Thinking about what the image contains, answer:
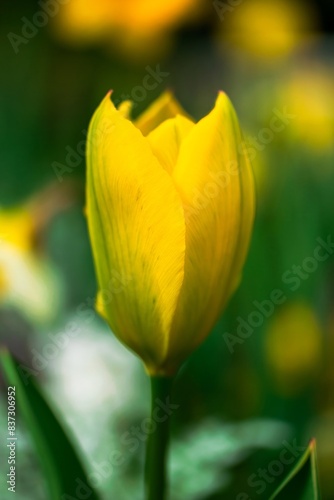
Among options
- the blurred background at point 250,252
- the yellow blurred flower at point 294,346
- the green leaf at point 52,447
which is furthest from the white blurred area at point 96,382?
the green leaf at point 52,447

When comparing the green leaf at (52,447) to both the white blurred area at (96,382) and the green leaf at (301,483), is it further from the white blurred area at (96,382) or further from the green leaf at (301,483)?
the white blurred area at (96,382)

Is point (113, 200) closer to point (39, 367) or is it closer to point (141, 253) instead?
point (141, 253)

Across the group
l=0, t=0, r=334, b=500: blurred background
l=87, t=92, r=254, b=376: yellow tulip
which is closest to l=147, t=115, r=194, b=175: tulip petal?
l=87, t=92, r=254, b=376: yellow tulip

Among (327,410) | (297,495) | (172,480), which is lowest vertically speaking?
(327,410)

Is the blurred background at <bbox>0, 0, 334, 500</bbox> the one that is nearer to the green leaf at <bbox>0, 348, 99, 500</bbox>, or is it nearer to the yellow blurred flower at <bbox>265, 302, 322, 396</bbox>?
the yellow blurred flower at <bbox>265, 302, 322, 396</bbox>

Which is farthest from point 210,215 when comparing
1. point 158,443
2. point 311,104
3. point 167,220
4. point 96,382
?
point 311,104

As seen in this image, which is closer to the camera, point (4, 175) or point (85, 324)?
point (85, 324)

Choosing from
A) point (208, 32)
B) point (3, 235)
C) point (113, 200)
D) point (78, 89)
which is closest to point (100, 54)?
point (78, 89)
